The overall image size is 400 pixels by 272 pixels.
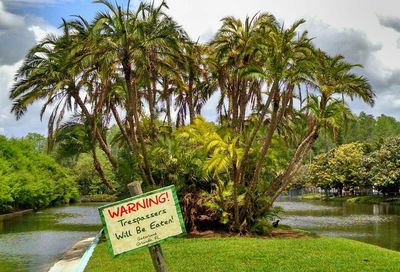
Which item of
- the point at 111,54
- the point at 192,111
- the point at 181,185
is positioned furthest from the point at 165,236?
the point at 192,111

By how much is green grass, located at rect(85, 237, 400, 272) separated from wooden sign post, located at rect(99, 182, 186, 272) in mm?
8497

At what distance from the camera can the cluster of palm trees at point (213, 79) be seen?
76.1 ft

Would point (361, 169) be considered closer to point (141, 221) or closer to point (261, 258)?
point (261, 258)

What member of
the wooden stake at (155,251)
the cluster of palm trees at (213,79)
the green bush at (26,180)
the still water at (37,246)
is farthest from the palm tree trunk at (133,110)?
the green bush at (26,180)

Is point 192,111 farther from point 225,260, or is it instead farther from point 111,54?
point 225,260

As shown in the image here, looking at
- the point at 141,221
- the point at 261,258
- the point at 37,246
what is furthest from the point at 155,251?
the point at 37,246

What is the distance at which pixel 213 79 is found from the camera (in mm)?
31281

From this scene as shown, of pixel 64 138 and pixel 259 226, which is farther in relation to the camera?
pixel 64 138

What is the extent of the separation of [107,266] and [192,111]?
1579cm

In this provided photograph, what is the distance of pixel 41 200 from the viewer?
236 ft

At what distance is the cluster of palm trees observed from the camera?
A: 23.2 meters

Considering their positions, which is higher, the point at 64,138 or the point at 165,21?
the point at 165,21

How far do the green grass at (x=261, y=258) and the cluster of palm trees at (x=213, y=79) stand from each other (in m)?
5.09

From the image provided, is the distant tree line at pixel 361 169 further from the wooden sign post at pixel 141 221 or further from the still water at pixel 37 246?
the wooden sign post at pixel 141 221
